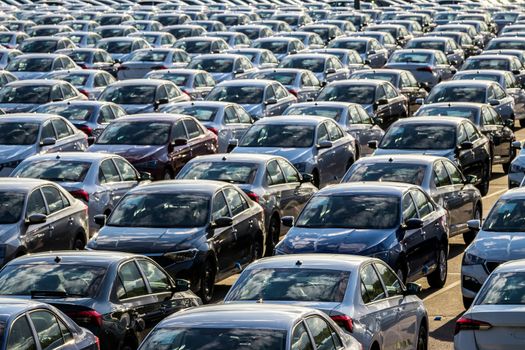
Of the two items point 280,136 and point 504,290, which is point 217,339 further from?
point 280,136

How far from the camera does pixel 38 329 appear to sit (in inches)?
544

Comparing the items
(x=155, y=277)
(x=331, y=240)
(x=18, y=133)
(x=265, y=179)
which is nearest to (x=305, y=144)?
(x=265, y=179)

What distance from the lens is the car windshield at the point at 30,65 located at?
1805 inches

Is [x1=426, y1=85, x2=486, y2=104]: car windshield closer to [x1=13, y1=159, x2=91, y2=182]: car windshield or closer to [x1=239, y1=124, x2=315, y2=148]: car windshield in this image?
[x1=239, y1=124, x2=315, y2=148]: car windshield

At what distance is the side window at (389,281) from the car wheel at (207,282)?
14.3 ft

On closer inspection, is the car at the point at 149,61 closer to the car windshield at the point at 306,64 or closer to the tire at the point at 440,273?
the car windshield at the point at 306,64

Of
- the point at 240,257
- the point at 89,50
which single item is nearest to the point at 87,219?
the point at 240,257

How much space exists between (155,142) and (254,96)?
27.2 ft

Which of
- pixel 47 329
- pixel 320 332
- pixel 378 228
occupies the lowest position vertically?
pixel 378 228

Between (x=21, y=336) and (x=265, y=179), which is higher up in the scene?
(x=21, y=336)

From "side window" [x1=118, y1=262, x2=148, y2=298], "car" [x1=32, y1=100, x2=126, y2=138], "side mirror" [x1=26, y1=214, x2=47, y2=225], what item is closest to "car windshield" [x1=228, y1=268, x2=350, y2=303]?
"side window" [x1=118, y1=262, x2=148, y2=298]

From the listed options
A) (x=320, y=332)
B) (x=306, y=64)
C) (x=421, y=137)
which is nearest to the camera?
(x=320, y=332)

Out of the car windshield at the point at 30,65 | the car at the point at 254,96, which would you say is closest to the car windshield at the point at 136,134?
the car at the point at 254,96

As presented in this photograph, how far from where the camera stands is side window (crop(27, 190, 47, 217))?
886 inches
